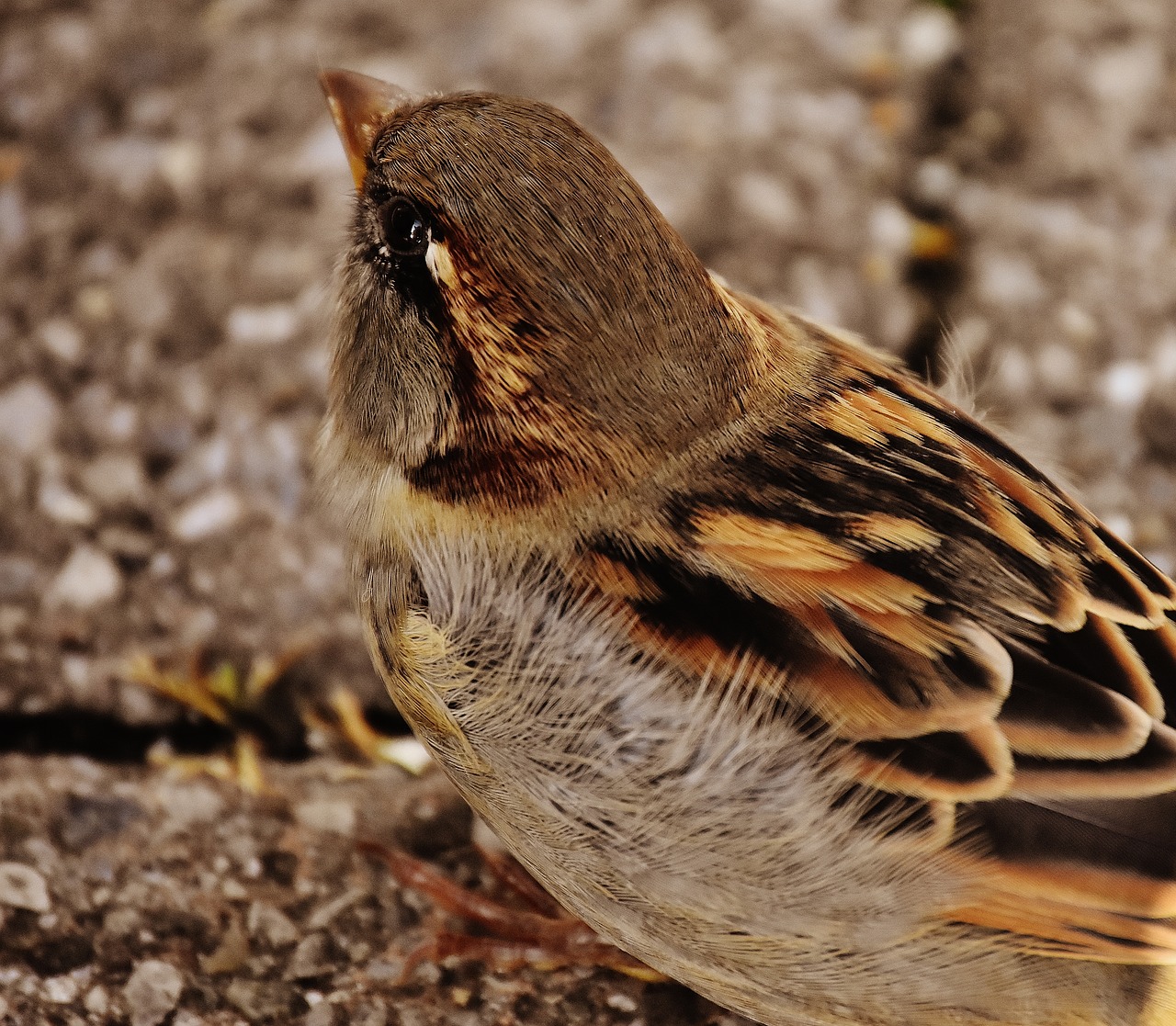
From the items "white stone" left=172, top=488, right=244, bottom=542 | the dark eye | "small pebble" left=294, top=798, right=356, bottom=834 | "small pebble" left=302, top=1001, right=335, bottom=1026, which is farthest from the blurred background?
the dark eye

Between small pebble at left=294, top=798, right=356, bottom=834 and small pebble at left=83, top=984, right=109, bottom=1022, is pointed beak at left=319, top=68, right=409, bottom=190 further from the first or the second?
small pebble at left=83, top=984, right=109, bottom=1022

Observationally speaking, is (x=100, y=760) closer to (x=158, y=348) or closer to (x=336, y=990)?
(x=336, y=990)

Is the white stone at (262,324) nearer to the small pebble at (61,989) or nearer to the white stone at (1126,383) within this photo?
the small pebble at (61,989)

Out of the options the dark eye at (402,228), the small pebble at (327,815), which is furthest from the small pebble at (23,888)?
the dark eye at (402,228)

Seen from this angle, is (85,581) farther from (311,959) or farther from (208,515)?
(311,959)

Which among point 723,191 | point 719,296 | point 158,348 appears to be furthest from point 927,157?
point 158,348

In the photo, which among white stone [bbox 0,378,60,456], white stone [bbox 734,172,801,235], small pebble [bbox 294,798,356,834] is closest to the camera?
small pebble [bbox 294,798,356,834]
